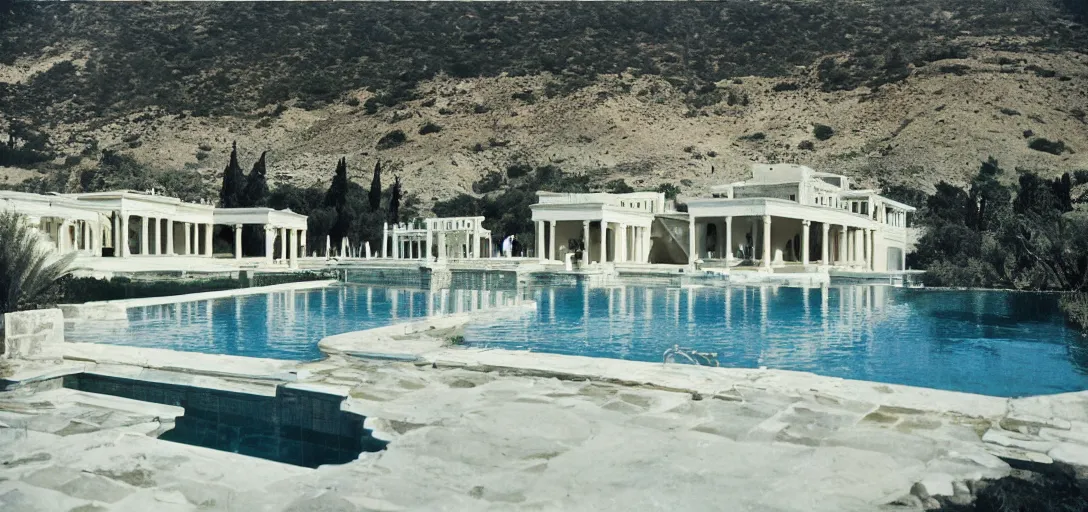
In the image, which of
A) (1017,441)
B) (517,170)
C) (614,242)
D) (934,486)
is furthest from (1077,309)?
(517,170)

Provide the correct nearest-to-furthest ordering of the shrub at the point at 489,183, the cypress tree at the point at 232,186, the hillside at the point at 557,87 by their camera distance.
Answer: the cypress tree at the point at 232,186 < the shrub at the point at 489,183 < the hillside at the point at 557,87

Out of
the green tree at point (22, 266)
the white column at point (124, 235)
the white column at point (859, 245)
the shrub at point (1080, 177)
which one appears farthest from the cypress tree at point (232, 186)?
the shrub at point (1080, 177)

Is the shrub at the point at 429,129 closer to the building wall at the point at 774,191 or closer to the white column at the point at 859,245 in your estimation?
the building wall at the point at 774,191

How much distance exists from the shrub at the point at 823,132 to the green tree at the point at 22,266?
5976 cm

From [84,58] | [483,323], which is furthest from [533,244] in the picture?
[84,58]

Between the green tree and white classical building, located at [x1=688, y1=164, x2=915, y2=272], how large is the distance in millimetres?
25759

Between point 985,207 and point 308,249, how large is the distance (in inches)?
1314

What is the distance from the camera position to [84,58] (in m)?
72.8

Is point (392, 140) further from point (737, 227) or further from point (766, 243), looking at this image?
point (766, 243)

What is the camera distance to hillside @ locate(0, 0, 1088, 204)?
60625 millimetres

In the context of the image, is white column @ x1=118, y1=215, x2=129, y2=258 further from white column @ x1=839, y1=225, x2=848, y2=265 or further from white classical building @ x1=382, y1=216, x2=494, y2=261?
white column @ x1=839, y1=225, x2=848, y2=265

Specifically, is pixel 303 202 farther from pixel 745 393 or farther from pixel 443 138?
pixel 745 393

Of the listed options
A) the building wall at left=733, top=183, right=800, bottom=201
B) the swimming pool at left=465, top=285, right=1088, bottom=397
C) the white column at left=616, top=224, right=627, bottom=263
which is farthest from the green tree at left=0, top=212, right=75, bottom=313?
A: the building wall at left=733, top=183, right=800, bottom=201

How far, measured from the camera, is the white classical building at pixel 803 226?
111 feet
